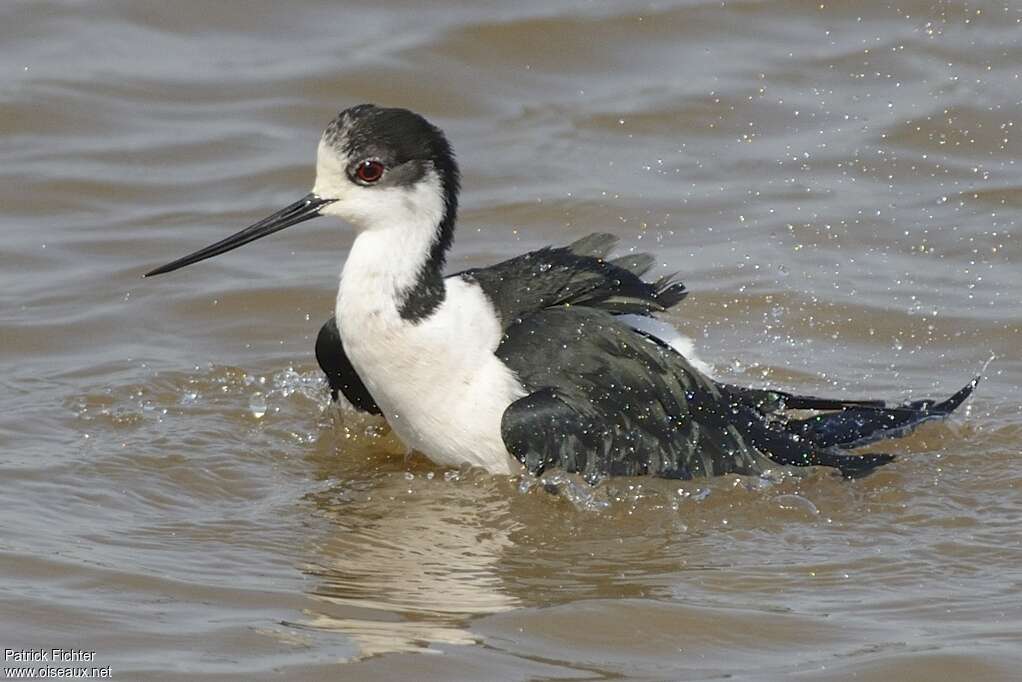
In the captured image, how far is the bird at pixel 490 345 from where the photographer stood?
6.35m

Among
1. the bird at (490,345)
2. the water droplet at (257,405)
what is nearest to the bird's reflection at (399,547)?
the bird at (490,345)

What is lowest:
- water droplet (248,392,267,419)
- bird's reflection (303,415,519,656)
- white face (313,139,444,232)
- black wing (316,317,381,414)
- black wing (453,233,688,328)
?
bird's reflection (303,415,519,656)

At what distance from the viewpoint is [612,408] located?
640cm

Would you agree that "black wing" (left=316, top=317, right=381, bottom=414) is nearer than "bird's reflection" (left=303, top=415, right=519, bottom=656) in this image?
No

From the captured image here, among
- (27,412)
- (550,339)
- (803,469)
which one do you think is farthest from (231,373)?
Result: (803,469)

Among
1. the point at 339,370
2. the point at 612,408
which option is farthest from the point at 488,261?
the point at 612,408

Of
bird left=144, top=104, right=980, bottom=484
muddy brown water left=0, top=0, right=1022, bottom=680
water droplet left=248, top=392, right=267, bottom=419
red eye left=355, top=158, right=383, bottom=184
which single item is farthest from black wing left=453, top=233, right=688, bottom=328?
water droplet left=248, top=392, right=267, bottom=419

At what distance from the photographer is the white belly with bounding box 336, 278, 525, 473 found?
20.8 ft

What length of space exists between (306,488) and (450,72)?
492cm

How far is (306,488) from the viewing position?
6.73 metres

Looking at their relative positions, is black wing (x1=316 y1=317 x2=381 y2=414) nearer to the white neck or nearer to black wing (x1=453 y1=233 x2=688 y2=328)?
the white neck

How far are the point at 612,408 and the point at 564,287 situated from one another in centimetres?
47

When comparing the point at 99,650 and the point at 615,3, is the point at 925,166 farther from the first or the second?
the point at 99,650

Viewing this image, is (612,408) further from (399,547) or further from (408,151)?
(408,151)
